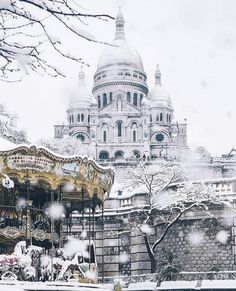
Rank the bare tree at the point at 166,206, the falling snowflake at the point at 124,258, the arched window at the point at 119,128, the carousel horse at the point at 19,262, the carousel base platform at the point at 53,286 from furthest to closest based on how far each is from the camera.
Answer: the arched window at the point at 119,128
the falling snowflake at the point at 124,258
the bare tree at the point at 166,206
the carousel horse at the point at 19,262
the carousel base platform at the point at 53,286

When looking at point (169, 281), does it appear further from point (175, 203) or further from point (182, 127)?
point (182, 127)

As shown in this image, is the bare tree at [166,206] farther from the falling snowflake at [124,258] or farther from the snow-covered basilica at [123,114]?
the snow-covered basilica at [123,114]

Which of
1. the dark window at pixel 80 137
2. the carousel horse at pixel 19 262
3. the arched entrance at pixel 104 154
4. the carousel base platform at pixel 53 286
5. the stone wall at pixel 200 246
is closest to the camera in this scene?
the carousel base platform at pixel 53 286

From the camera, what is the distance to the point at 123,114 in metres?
91.1

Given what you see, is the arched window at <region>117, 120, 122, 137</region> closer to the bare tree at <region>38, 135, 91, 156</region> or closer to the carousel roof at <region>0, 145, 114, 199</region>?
the bare tree at <region>38, 135, 91, 156</region>

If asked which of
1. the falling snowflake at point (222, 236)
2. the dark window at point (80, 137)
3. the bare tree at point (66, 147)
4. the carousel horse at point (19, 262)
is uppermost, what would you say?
the dark window at point (80, 137)

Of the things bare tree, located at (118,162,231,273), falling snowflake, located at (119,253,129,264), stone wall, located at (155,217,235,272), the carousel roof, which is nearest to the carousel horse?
the carousel roof

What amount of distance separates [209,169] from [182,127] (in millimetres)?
25431

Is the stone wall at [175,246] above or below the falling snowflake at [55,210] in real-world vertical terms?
below

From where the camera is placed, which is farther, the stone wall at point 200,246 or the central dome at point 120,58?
the central dome at point 120,58

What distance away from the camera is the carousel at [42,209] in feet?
62.2

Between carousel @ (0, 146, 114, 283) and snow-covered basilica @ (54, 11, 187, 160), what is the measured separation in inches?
2389

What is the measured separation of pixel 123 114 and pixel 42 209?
69660 mm

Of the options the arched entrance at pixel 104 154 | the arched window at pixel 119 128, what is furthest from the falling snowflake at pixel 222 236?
the arched window at pixel 119 128
